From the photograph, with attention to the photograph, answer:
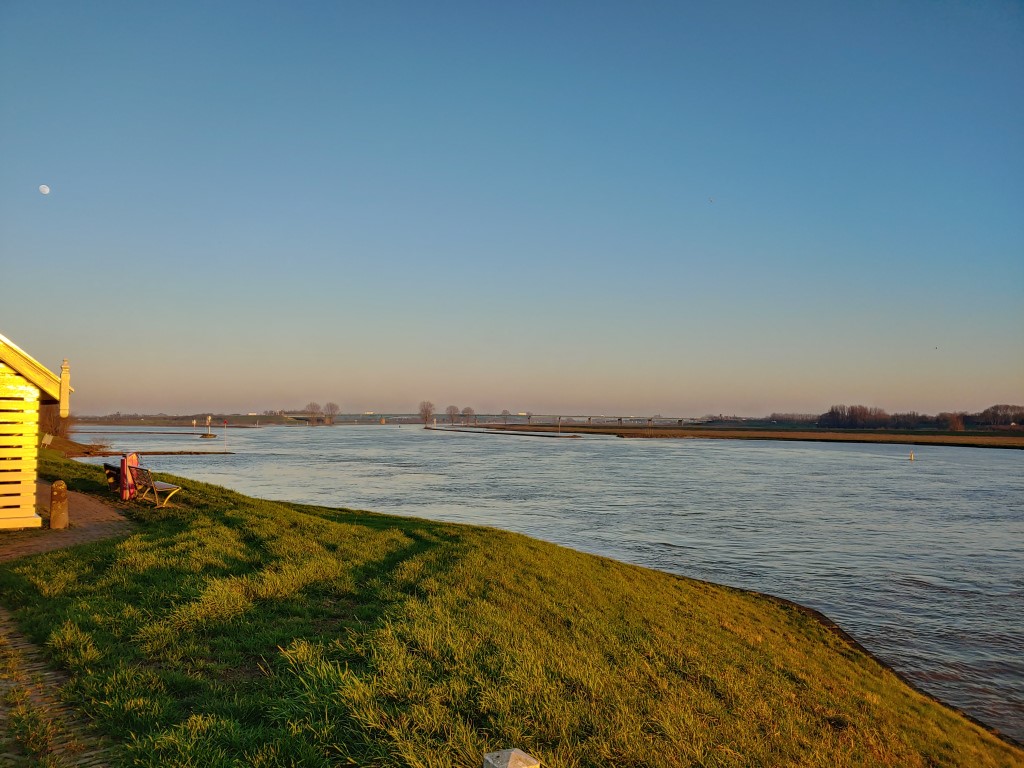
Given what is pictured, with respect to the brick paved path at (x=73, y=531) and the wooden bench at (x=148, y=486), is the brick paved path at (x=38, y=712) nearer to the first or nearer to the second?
the brick paved path at (x=73, y=531)

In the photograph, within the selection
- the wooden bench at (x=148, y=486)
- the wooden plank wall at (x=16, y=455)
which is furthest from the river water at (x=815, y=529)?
the wooden plank wall at (x=16, y=455)

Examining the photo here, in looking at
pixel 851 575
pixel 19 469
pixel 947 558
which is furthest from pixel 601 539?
pixel 19 469

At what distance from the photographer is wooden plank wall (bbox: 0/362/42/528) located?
1538 centimetres

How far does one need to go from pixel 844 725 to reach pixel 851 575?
12.4 m

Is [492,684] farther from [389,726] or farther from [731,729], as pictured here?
[731,729]

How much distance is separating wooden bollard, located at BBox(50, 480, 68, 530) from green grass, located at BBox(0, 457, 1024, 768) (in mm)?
3481

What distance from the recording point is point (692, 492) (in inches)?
1566

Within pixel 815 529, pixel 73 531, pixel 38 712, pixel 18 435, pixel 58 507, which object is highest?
pixel 18 435

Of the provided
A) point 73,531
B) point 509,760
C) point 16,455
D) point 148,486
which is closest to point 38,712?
point 509,760

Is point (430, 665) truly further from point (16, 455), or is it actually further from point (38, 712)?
point (16, 455)

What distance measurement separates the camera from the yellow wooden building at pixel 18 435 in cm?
1537

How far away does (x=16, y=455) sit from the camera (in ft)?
51.1

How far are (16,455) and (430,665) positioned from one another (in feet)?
47.6

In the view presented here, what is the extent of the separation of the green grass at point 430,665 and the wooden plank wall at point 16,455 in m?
4.71
